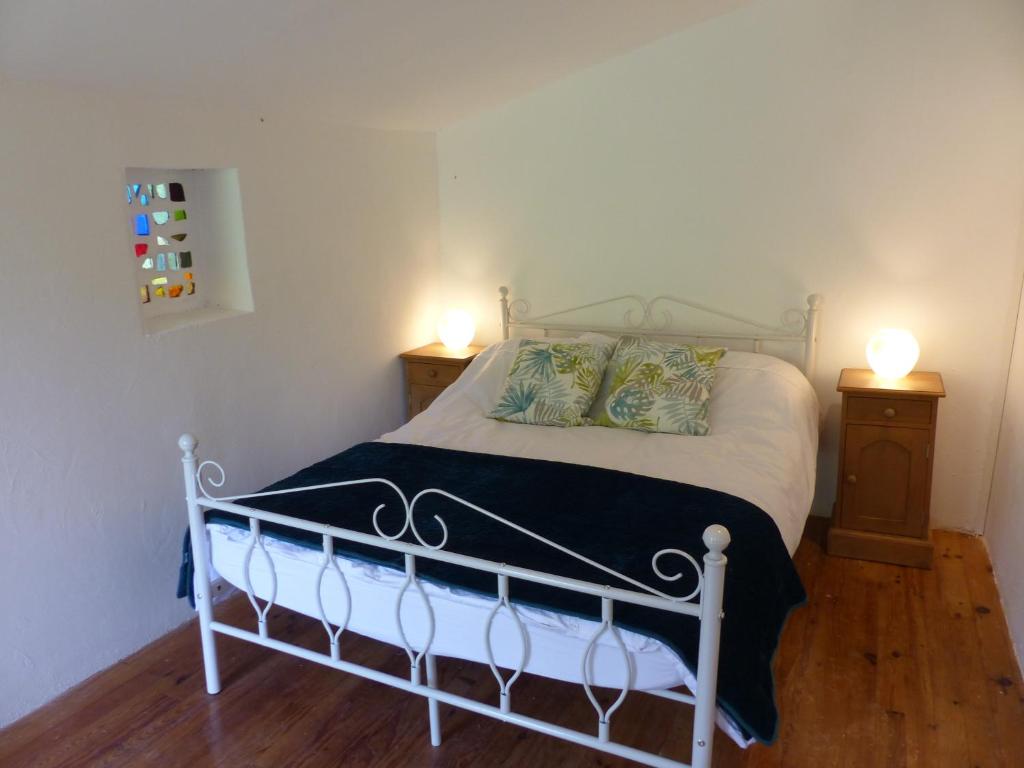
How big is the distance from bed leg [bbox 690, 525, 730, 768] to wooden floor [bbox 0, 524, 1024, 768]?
51 cm

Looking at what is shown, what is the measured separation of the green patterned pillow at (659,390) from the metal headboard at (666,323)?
32 cm

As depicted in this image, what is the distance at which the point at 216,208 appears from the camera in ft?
10.2

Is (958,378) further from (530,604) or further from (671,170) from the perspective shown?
(530,604)

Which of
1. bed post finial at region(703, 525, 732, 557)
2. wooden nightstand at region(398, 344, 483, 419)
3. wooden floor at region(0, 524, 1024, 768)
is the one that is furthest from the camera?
wooden nightstand at region(398, 344, 483, 419)

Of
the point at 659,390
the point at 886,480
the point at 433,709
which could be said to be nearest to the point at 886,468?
the point at 886,480

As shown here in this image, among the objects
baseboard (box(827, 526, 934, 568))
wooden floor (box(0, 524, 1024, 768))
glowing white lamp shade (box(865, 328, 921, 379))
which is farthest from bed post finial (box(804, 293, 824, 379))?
wooden floor (box(0, 524, 1024, 768))

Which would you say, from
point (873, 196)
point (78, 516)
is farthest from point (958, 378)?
point (78, 516)

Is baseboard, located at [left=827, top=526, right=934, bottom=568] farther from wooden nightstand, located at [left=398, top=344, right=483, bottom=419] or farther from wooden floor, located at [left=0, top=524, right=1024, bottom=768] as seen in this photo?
wooden nightstand, located at [left=398, top=344, right=483, bottom=419]

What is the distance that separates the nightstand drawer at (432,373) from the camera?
3975mm

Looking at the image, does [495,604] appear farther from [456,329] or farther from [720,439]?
[456,329]

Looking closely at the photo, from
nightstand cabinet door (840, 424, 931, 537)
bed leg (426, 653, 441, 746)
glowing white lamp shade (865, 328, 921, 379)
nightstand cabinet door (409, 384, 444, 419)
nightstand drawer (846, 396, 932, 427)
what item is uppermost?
glowing white lamp shade (865, 328, 921, 379)

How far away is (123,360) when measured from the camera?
8.78ft

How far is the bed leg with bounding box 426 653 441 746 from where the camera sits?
2.23m

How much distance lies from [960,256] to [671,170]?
4.00 feet
